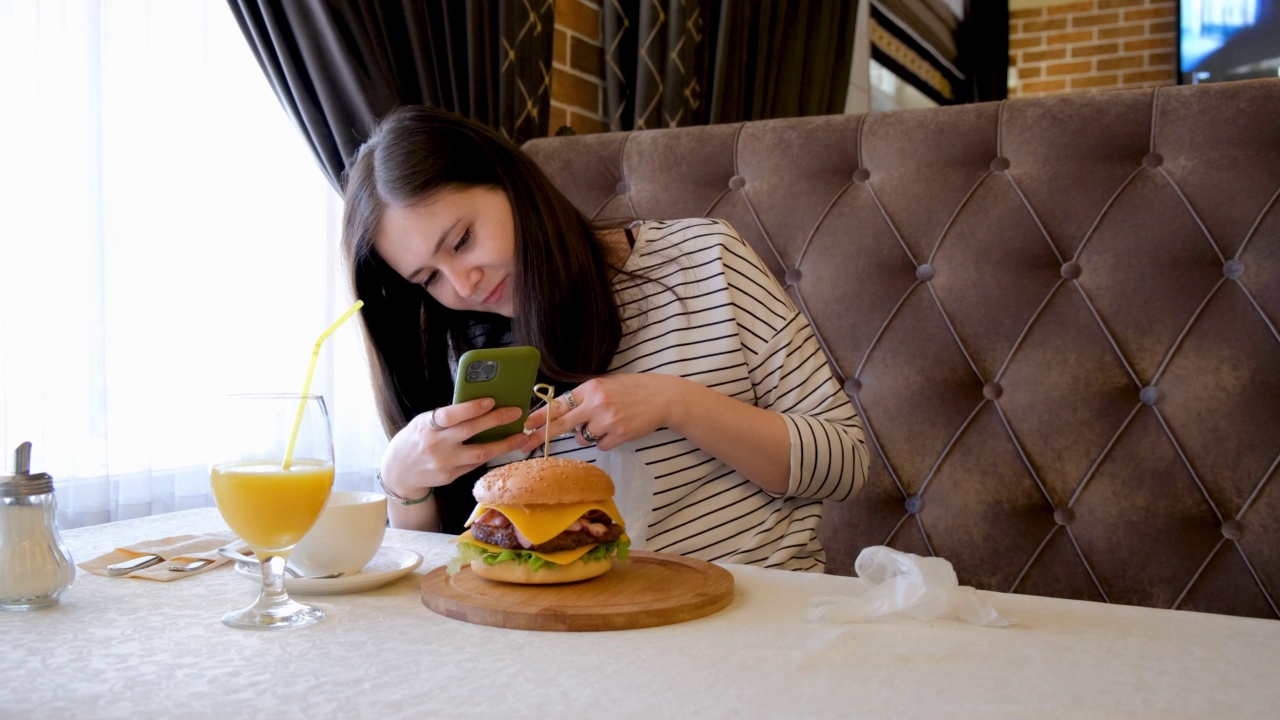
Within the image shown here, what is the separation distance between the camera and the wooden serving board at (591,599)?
0.81 metres

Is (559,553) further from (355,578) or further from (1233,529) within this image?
(1233,529)

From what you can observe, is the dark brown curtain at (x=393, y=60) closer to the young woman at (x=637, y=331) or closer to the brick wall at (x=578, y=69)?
the brick wall at (x=578, y=69)

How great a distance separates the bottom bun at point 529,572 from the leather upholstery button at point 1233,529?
111 centimetres

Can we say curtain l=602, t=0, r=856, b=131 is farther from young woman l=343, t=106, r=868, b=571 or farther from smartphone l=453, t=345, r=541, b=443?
smartphone l=453, t=345, r=541, b=443

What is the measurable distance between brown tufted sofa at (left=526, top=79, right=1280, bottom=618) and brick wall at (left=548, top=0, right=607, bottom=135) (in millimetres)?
770

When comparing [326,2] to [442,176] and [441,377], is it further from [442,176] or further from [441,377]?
[441,377]

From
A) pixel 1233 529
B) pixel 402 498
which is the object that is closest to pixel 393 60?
pixel 402 498

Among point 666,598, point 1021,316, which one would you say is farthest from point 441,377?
point 1021,316

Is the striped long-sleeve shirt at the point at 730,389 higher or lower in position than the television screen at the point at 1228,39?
lower

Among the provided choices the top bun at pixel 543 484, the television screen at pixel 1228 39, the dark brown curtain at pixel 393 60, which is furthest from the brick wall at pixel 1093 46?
the top bun at pixel 543 484

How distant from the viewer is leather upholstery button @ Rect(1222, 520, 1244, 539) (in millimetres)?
1533

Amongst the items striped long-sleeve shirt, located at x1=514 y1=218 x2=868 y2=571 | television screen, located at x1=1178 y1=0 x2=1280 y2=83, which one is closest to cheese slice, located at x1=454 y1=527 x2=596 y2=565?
striped long-sleeve shirt, located at x1=514 y1=218 x2=868 y2=571

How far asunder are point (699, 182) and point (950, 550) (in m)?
0.81

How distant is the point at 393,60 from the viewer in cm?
197
